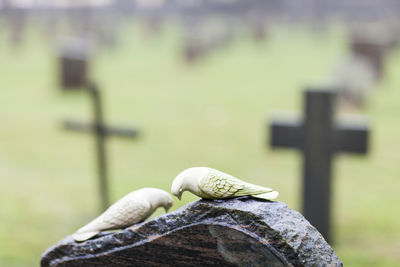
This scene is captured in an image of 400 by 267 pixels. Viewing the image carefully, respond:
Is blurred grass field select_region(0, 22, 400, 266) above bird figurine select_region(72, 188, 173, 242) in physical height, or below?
below

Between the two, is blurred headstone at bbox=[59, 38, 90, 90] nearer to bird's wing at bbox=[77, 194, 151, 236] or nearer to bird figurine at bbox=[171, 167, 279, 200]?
bird's wing at bbox=[77, 194, 151, 236]

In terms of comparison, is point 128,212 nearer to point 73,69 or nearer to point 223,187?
point 223,187

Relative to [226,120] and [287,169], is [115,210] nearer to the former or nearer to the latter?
[287,169]

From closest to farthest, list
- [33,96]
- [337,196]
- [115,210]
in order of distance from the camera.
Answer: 1. [115,210]
2. [337,196]
3. [33,96]

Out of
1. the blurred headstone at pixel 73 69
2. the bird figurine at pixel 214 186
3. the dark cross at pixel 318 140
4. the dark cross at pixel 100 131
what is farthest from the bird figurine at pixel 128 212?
the blurred headstone at pixel 73 69

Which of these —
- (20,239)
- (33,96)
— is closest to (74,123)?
(20,239)

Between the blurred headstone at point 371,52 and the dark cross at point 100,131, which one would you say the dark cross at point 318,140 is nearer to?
the dark cross at point 100,131

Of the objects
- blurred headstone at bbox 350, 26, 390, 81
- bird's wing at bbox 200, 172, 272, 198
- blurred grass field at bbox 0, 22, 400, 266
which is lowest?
blurred grass field at bbox 0, 22, 400, 266

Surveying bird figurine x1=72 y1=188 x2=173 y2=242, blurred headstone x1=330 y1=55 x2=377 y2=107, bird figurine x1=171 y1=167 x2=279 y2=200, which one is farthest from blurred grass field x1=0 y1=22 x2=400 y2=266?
bird figurine x1=171 y1=167 x2=279 y2=200
